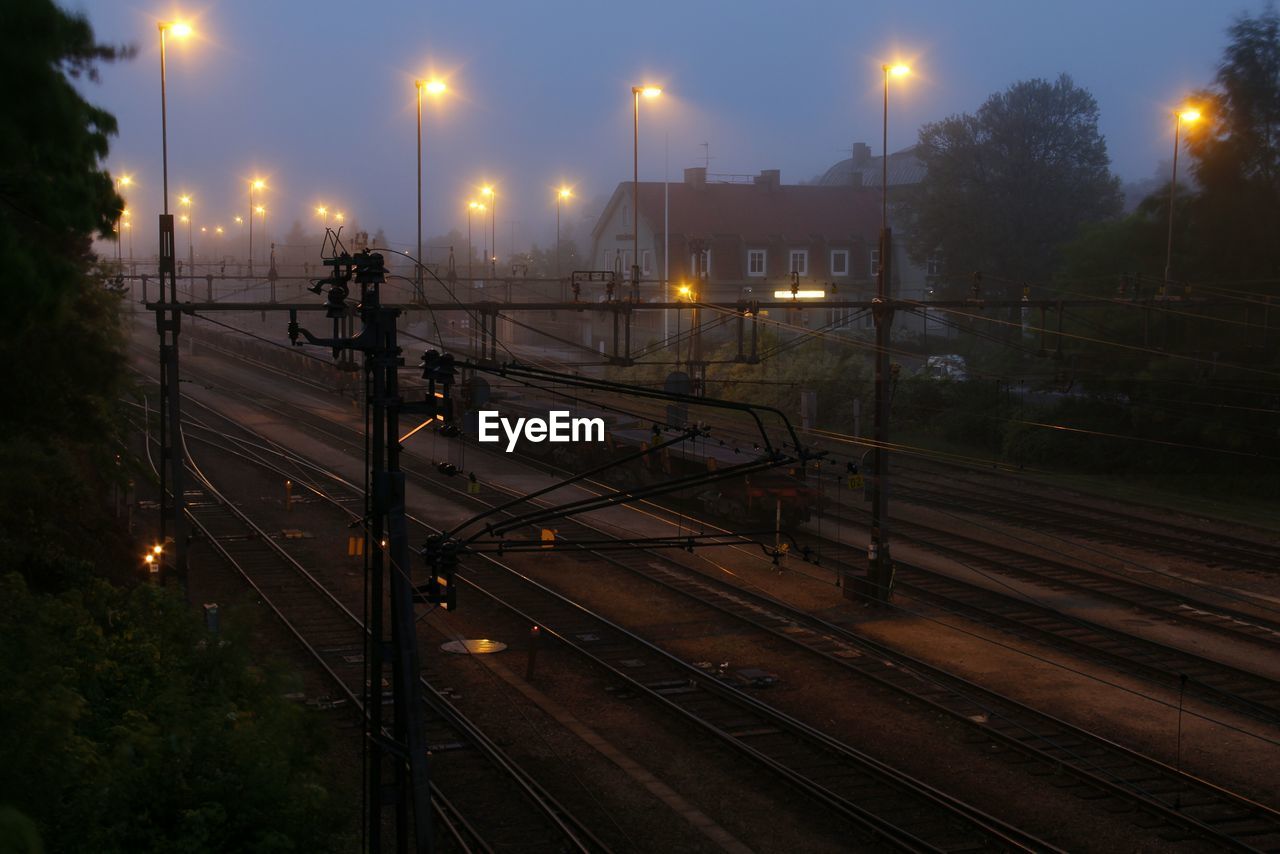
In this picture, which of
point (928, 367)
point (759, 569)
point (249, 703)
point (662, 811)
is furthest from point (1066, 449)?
point (249, 703)

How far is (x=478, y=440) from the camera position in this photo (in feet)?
125

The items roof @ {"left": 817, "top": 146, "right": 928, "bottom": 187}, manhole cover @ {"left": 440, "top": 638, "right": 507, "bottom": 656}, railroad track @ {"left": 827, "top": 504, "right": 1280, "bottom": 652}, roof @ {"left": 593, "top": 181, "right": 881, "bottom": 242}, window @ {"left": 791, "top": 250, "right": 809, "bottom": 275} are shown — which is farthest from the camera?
roof @ {"left": 817, "top": 146, "right": 928, "bottom": 187}

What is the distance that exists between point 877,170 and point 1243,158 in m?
48.7

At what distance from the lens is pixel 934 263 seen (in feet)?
196

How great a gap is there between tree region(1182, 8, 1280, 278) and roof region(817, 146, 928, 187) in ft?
129

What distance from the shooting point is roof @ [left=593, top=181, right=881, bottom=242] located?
60656 mm

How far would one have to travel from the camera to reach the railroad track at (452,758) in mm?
11352

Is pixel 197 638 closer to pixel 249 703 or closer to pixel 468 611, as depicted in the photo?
pixel 249 703

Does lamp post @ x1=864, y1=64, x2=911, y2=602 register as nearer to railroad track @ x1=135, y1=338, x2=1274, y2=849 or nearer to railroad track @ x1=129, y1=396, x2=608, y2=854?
railroad track @ x1=135, y1=338, x2=1274, y2=849

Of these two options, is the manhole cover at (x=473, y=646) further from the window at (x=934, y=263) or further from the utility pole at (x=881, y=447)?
the window at (x=934, y=263)

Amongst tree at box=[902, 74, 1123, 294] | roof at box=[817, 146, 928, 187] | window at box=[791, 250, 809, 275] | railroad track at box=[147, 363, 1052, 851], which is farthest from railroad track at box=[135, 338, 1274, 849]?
roof at box=[817, 146, 928, 187]

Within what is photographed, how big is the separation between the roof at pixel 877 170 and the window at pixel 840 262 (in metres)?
10.8

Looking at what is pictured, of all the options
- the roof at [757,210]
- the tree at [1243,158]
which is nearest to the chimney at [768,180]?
the roof at [757,210]

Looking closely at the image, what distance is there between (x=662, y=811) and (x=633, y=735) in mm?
2300
